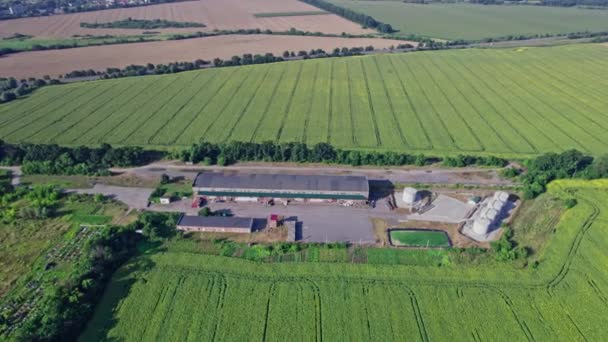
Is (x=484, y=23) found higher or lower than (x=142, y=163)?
higher

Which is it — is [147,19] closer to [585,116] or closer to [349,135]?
[349,135]

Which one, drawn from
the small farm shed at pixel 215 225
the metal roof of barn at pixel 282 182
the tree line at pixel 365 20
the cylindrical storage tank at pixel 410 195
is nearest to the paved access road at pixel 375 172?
the metal roof of barn at pixel 282 182

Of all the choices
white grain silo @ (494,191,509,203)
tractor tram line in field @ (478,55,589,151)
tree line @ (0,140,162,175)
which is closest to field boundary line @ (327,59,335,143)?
white grain silo @ (494,191,509,203)

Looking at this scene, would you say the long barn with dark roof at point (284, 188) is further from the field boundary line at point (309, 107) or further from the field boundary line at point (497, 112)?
the field boundary line at point (497, 112)

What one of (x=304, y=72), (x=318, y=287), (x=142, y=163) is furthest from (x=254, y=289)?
(x=304, y=72)

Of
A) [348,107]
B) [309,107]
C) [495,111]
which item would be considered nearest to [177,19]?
[309,107]

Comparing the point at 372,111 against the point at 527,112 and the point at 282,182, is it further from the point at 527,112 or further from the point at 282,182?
the point at 282,182
